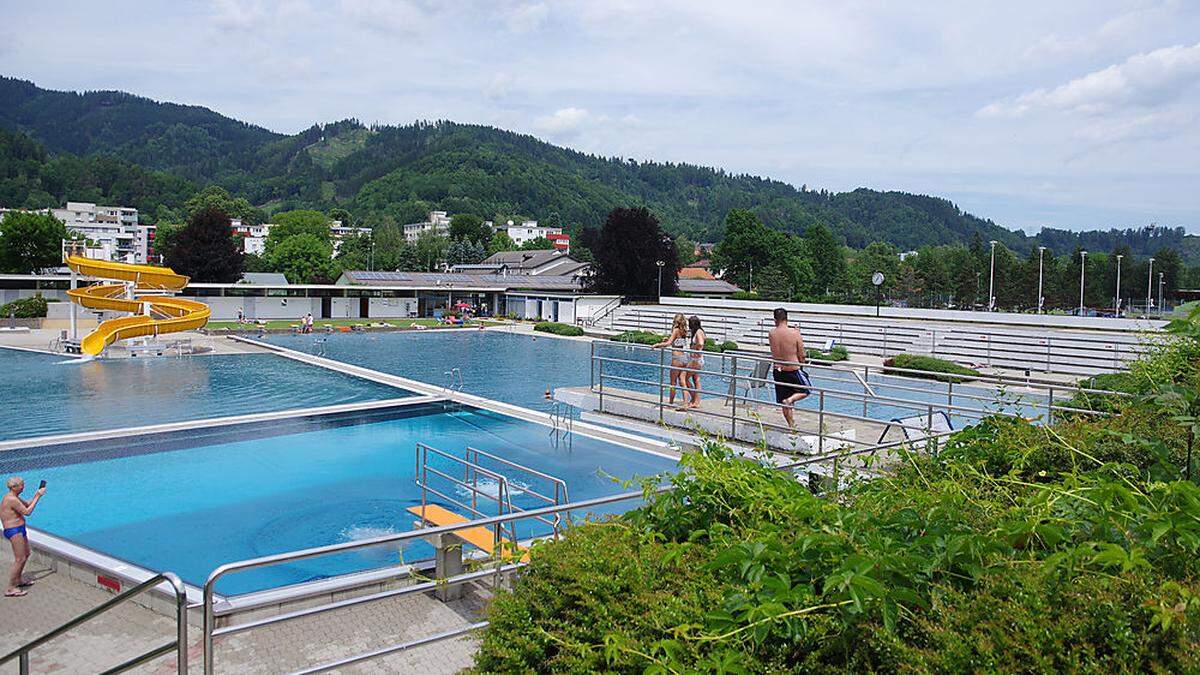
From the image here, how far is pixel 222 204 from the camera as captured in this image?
122 metres

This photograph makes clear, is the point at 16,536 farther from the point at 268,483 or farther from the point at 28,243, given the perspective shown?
the point at 28,243

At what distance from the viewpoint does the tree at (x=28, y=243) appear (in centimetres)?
5681

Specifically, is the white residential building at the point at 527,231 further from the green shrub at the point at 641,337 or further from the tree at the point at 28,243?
the green shrub at the point at 641,337

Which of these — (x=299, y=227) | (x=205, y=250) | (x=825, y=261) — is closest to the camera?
(x=205, y=250)

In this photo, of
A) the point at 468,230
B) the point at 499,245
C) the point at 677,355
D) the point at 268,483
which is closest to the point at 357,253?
the point at 468,230

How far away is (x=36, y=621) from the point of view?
6.58 m

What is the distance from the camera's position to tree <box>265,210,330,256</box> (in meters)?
98.8

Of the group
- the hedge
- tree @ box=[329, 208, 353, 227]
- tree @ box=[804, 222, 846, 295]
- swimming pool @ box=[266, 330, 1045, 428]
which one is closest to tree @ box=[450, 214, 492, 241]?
tree @ box=[329, 208, 353, 227]

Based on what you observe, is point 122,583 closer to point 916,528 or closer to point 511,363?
point 916,528

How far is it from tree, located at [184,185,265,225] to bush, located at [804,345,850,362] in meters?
96.1

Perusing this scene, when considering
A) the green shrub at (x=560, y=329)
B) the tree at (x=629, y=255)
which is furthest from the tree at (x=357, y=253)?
the green shrub at (x=560, y=329)

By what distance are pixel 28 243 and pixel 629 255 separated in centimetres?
4496

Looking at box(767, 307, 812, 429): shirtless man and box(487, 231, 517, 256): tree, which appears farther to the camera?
box(487, 231, 517, 256): tree

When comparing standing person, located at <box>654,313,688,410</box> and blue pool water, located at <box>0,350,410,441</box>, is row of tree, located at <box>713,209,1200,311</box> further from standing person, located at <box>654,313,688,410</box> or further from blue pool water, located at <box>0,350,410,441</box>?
standing person, located at <box>654,313,688,410</box>
